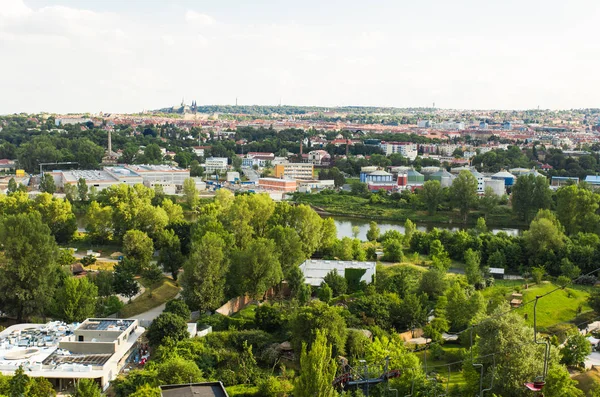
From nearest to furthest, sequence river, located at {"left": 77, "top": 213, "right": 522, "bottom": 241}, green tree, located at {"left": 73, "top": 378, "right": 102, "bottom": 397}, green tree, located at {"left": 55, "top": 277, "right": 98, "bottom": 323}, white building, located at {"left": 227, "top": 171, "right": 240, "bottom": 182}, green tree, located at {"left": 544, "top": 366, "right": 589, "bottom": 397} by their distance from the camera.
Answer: green tree, located at {"left": 544, "top": 366, "right": 589, "bottom": 397} < green tree, located at {"left": 73, "top": 378, "right": 102, "bottom": 397} < green tree, located at {"left": 55, "top": 277, "right": 98, "bottom": 323} < river, located at {"left": 77, "top": 213, "right": 522, "bottom": 241} < white building, located at {"left": 227, "top": 171, "right": 240, "bottom": 182}

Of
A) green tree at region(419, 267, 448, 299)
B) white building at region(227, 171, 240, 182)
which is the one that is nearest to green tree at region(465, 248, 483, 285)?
green tree at region(419, 267, 448, 299)

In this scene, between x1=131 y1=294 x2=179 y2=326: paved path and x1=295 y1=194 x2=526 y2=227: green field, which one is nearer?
x1=131 y1=294 x2=179 y2=326: paved path

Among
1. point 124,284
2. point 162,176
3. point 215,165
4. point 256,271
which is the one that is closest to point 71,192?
point 162,176

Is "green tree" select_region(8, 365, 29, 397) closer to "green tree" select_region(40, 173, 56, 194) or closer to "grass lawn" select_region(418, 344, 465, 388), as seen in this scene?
"grass lawn" select_region(418, 344, 465, 388)

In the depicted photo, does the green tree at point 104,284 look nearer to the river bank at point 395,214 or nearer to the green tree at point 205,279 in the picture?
the green tree at point 205,279

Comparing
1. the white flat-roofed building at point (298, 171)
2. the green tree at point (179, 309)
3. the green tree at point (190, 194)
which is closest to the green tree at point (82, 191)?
the green tree at point (190, 194)

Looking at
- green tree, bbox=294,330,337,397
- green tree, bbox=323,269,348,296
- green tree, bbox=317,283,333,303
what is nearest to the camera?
green tree, bbox=294,330,337,397

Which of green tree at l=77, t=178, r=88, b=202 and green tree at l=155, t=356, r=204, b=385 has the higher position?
green tree at l=155, t=356, r=204, b=385

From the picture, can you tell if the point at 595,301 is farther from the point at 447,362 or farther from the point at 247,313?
the point at 247,313

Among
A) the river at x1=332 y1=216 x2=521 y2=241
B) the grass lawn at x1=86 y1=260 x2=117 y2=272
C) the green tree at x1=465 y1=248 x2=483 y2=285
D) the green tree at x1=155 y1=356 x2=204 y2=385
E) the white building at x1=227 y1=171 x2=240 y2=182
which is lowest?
the river at x1=332 y1=216 x2=521 y2=241
